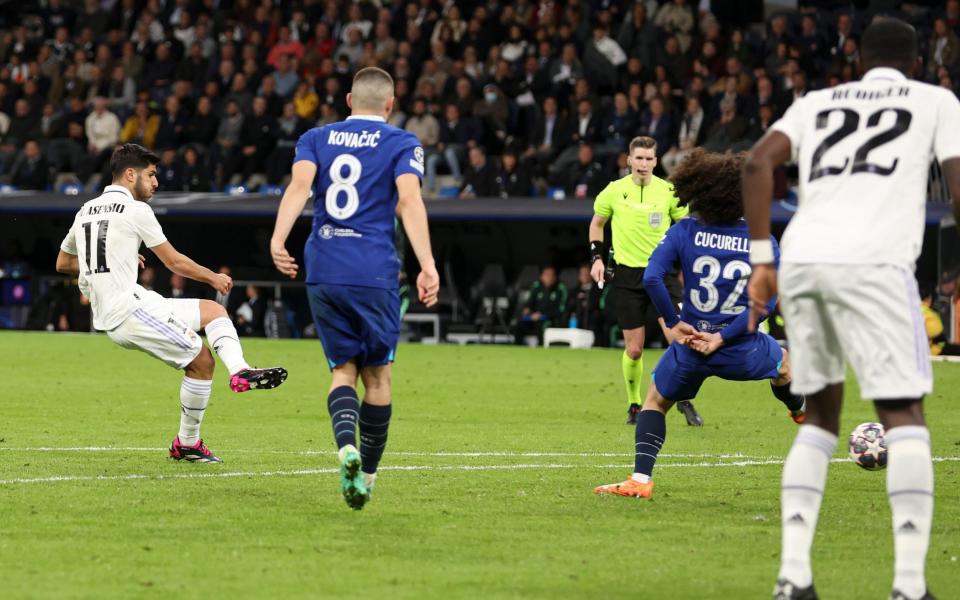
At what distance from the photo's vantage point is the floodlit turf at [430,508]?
631cm

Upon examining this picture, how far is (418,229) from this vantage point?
7.77 metres

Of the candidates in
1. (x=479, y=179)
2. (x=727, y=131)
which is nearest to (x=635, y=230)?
(x=727, y=131)

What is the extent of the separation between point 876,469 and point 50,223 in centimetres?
2318

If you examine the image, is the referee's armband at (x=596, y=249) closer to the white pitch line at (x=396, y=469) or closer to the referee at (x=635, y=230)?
the referee at (x=635, y=230)

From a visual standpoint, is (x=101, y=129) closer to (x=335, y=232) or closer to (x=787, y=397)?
(x=787, y=397)

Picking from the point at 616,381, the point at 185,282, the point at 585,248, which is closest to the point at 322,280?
the point at 616,381

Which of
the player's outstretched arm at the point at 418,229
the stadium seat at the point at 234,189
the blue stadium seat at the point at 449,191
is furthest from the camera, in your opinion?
the stadium seat at the point at 234,189

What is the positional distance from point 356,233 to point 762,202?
8.74 ft

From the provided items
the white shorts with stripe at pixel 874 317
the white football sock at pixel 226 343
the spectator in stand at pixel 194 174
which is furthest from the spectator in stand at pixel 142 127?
the white shorts with stripe at pixel 874 317

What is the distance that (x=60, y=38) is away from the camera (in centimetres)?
3459

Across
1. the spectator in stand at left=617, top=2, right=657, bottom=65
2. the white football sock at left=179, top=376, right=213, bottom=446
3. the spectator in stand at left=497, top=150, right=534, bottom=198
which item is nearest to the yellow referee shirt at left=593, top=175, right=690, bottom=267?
the white football sock at left=179, top=376, right=213, bottom=446

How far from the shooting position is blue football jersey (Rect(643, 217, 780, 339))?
890cm

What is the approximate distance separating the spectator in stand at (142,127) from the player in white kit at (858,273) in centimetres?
2642

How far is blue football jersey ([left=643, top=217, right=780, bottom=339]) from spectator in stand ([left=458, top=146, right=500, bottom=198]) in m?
18.4
